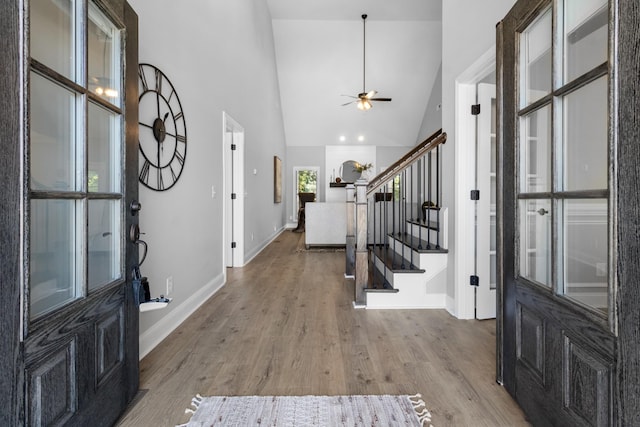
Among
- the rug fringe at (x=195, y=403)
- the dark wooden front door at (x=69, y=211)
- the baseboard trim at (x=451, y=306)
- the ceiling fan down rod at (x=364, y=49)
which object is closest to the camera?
the dark wooden front door at (x=69, y=211)

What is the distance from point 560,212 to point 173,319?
2.55 metres

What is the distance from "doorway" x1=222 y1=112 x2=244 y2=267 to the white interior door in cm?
314

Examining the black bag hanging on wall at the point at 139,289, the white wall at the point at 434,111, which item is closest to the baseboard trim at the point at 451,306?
the black bag hanging on wall at the point at 139,289

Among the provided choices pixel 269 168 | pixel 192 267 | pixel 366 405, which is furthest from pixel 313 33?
pixel 366 405

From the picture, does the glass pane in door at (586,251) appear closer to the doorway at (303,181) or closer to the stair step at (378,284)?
the stair step at (378,284)

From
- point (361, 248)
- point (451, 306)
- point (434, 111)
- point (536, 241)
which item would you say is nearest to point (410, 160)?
point (361, 248)

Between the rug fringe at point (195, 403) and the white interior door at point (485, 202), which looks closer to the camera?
the rug fringe at point (195, 403)

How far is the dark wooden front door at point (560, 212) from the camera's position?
3.48 ft

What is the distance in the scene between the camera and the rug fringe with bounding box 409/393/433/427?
1490 millimetres

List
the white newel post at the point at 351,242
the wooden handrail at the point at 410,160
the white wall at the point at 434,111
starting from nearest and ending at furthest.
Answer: the wooden handrail at the point at 410,160, the white newel post at the point at 351,242, the white wall at the point at 434,111

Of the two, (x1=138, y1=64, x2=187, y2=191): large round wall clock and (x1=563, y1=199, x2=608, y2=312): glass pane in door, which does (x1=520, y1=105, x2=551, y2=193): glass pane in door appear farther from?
(x1=138, y1=64, x2=187, y2=191): large round wall clock

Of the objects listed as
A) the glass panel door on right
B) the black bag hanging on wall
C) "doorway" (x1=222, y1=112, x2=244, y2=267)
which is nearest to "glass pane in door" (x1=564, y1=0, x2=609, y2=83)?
the glass panel door on right

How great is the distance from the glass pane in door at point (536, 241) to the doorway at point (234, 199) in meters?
3.82

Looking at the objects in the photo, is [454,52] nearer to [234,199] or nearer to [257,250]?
[234,199]
